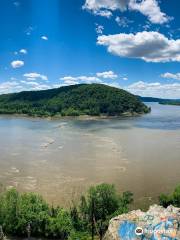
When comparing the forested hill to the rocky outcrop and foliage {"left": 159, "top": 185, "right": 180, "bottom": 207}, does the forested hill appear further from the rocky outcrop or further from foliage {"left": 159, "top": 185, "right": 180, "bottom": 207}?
the rocky outcrop

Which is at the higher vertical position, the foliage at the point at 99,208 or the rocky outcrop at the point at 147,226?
the rocky outcrop at the point at 147,226

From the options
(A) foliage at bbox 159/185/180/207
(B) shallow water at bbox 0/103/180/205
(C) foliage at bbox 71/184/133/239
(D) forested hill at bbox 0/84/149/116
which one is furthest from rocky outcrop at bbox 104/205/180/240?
(D) forested hill at bbox 0/84/149/116

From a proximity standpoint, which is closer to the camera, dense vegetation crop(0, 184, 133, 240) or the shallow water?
dense vegetation crop(0, 184, 133, 240)

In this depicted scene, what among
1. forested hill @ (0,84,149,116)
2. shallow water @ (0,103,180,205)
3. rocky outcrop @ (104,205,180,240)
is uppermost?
forested hill @ (0,84,149,116)

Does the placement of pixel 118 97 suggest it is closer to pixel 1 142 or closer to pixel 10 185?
pixel 1 142

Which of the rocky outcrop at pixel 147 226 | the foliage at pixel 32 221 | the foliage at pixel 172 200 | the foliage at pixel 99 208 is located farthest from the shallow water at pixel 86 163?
the rocky outcrop at pixel 147 226

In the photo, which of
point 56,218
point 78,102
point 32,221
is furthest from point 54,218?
point 78,102

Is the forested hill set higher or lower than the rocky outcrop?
higher

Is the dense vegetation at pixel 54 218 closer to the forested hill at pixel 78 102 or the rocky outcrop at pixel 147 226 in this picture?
the rocky outcrop at pixel 147 226
